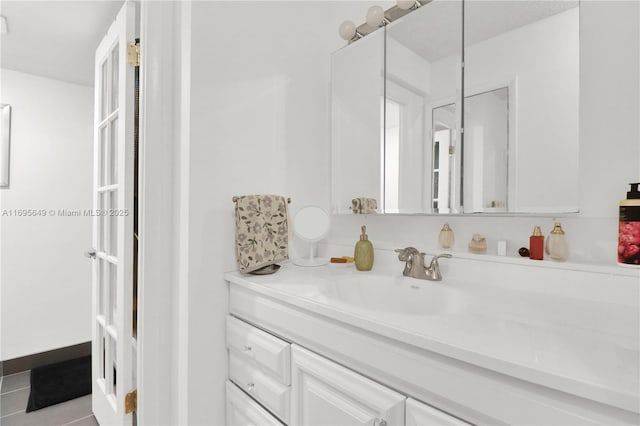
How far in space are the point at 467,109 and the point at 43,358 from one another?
319 centimetres

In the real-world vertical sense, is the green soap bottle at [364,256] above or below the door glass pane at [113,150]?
below

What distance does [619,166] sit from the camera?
32.2 inches

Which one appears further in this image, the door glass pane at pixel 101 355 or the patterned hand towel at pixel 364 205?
the door glass pane at pixel 101 355

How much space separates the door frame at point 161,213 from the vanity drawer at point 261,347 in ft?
0.69

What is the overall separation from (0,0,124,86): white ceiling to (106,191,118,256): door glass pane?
954 mm

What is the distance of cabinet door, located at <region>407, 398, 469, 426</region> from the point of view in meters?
0.59

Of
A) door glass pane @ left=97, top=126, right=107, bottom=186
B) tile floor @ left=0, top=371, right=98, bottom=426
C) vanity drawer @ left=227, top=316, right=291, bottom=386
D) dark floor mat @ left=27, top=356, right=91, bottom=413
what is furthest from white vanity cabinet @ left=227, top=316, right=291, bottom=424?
Result: dark floor mat @ left=27, top=356, right=91, bottom=413

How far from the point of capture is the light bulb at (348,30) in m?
1.37

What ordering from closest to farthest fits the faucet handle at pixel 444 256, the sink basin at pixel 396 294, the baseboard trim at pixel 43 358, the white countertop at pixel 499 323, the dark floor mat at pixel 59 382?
the white countertop at pixel 499 323 < the sink basin at pixel 396 294 < the faucet handle at pixel 444 256 < the dark floor mat at pixel 59 382 < the baseboard trim at pixel 43 358

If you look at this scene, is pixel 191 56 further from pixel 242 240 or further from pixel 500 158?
pixel 500 158

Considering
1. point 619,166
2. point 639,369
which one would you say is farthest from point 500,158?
point 639,369

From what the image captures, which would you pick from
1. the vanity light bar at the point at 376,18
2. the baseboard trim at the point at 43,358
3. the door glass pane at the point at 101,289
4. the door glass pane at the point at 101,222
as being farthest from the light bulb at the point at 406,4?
the baseboard trim at the point at 43,358

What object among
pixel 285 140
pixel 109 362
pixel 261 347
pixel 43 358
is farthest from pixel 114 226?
pixel 43 358

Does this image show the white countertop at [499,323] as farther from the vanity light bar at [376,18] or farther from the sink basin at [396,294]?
the vanity light bar at [376,18]
